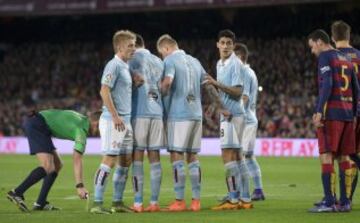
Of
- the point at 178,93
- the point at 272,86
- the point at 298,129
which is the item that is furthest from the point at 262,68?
the point at 178,93

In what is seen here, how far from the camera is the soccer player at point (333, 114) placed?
39.4 ft

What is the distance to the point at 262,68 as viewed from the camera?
3809 cm

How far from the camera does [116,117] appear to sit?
11.9 meters

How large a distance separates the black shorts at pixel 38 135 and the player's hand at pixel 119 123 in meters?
1.18

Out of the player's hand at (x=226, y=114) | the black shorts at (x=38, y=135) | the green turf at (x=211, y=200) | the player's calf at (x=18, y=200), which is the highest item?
the player's hand at (x=226, y=114)

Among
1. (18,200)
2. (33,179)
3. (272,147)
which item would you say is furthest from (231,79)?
(272,147)

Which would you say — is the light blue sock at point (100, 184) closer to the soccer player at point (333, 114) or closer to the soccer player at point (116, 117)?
the soccer player at point (116, 117)

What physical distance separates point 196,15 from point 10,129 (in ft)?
33.2

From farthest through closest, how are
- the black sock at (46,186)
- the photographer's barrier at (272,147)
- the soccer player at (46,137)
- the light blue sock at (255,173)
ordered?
the photographer's barrier at (272,147) → the light blue sock at (255,173) → the black sock at (46,186) → the soccer player at (46,137)

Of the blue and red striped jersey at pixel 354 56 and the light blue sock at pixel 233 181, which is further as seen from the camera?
the light blue sock at pixel 233 181

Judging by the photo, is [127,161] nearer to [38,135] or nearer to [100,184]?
[100,184]

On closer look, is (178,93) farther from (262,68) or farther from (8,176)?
(262,68)

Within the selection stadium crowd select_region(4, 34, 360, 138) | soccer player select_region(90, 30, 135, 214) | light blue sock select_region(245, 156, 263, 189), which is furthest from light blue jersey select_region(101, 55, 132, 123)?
stadium crowd select_region(4, 34, 360, 138)

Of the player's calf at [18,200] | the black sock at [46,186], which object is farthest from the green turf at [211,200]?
the black sock at [46,186]
